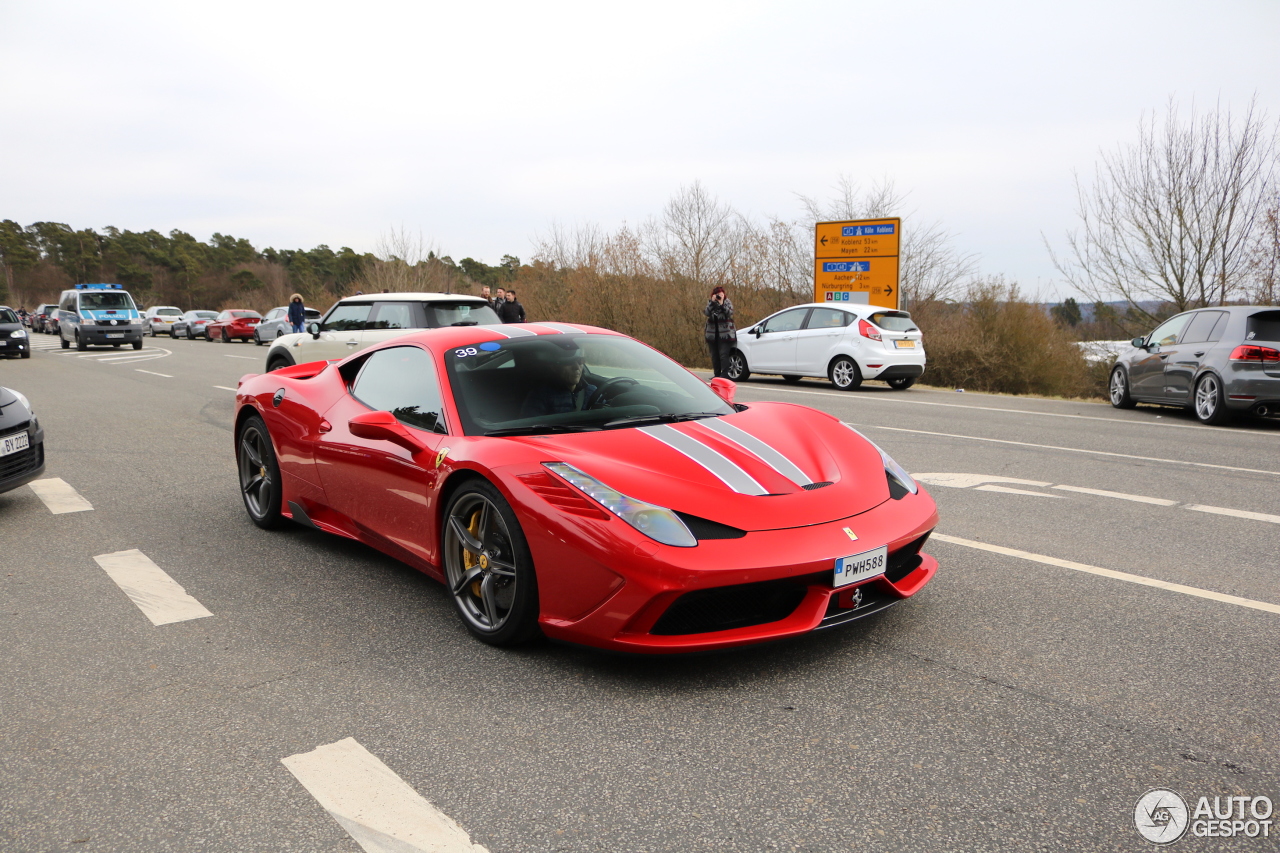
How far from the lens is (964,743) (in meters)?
2.77

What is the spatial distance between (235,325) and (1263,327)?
3685cm

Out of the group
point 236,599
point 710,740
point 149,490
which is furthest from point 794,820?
point 149,490

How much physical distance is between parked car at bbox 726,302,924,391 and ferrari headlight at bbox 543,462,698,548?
44.6ft

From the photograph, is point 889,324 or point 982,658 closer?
point 982,658

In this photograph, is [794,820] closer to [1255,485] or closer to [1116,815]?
[1116,815]

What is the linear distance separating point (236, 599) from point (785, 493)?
269cm

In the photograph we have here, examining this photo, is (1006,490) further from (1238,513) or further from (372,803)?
(372,803)

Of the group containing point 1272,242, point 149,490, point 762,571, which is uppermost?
point 1272,242

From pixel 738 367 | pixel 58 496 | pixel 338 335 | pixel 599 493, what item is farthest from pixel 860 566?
pixel 738 367

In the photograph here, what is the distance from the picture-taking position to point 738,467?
355 cm

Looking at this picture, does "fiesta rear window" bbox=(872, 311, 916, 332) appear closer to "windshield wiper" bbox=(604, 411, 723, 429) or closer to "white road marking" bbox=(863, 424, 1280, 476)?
"white road marking" bbox=(863, 424, 1280, 476)

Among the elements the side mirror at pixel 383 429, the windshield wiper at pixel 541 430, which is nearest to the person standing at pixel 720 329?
the side mirror at pixel 383 429

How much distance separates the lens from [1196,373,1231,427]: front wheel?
11.3 m

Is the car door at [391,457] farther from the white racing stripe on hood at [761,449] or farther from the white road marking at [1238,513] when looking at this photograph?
the white road marking at [1238,513]
